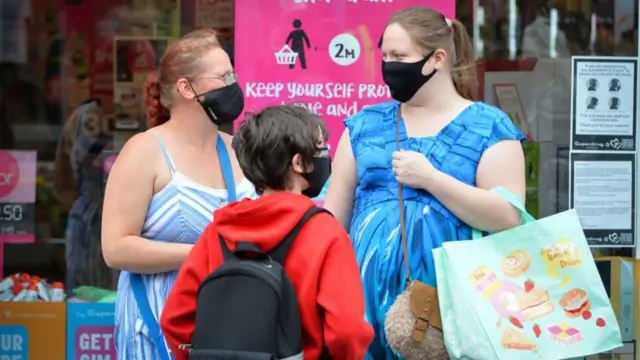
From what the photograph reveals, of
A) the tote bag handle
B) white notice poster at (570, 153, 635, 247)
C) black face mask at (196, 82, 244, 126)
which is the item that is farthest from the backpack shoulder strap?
white notice poster at (570, 153, 635, 247)

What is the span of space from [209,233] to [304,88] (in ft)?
7.10

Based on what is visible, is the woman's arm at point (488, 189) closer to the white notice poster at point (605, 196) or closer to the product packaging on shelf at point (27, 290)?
the white notice poster at point (605, 196)

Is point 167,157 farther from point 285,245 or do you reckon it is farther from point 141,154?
point 285,245

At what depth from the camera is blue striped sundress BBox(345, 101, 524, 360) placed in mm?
3506

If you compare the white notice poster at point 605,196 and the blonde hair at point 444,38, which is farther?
the white notice poster at point 605,196

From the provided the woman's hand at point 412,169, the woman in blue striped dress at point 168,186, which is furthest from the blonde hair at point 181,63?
the woman's hand at point 412,169

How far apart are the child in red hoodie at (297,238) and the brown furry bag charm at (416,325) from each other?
0.53 m

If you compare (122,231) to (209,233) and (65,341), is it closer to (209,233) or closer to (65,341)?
(209,233)

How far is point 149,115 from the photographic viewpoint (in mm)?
3959

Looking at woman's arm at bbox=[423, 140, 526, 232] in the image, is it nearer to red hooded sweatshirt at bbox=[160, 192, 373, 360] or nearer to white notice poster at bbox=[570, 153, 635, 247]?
red hooded sweatshirt at bbox=[160, 192, 373, 360]

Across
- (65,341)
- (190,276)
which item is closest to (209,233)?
(190,276)

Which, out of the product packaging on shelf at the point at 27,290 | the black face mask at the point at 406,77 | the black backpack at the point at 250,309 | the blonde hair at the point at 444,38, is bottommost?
the product packaging on shelf at the point at 27,290

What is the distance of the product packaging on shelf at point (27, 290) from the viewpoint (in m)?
5.71

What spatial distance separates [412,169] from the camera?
11.2 feet
